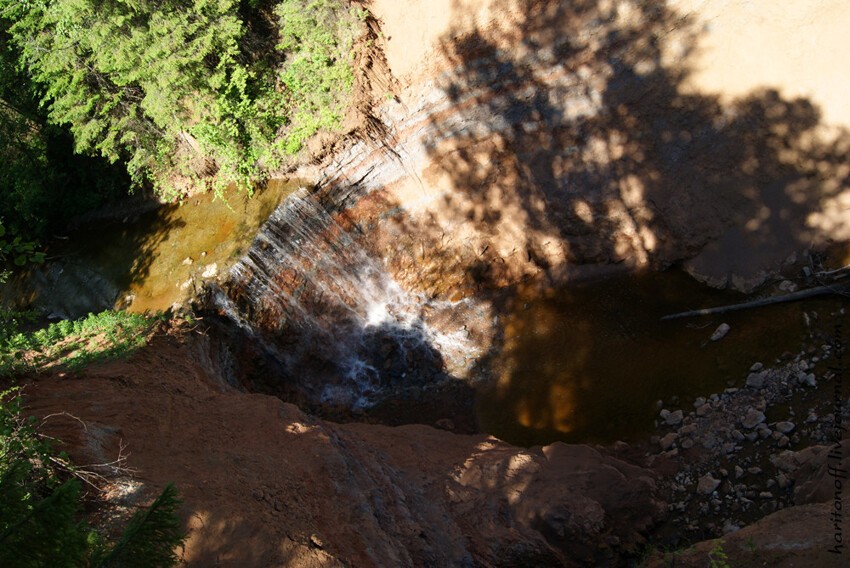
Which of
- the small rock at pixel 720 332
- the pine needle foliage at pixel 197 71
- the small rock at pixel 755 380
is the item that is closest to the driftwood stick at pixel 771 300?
the small rock at pixel 720 332

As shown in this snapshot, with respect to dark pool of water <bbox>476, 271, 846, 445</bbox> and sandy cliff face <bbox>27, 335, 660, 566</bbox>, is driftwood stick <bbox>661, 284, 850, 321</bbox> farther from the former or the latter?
sandy cliff face <bbox>27, 335, 660, 566</bbox>

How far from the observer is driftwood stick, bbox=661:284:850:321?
9.24 metres

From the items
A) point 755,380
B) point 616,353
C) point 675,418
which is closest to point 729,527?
point 675,418

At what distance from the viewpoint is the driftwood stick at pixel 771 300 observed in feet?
30.3

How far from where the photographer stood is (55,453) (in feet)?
19.8

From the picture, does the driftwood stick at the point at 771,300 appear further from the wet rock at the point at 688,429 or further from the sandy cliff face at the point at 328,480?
the sandy cliff face at the point at 328,480

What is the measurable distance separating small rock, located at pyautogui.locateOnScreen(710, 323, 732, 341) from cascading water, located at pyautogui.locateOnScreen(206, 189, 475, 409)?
158 inches

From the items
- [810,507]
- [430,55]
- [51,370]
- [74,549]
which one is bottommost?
[74,549]

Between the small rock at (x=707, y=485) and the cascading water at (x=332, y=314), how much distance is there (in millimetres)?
4315

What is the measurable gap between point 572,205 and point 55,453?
866 centimetres

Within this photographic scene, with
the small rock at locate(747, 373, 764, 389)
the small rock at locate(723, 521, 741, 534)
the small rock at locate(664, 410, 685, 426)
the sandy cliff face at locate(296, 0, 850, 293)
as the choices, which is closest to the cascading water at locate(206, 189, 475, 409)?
the sandy cliff face at locate(296, 0, 850, 293)

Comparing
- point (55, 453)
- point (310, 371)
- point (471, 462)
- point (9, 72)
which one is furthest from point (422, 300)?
point (9, 72)

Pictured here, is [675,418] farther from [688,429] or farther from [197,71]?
[197,71]

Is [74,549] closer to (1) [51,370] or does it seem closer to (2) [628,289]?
(1) [51,370]
